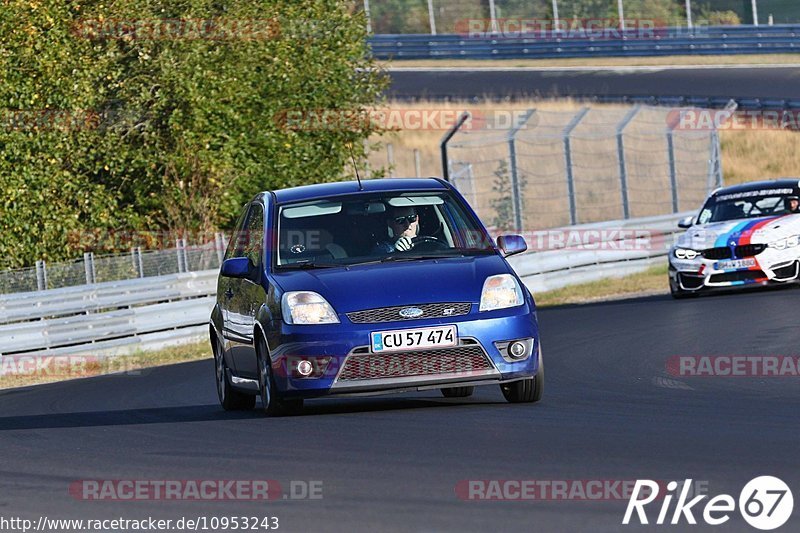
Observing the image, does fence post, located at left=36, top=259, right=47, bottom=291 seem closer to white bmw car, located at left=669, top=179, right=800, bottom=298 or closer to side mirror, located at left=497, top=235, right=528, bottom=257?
white bmw car, located at left=669, top=179, right=800, bottom=298

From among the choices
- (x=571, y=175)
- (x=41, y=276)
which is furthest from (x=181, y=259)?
(x=571, y=175)

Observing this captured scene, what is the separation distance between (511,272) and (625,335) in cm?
648

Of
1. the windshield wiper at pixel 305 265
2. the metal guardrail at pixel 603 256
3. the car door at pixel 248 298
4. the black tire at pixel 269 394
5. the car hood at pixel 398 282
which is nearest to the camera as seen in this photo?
the car hood at pixel 398 282

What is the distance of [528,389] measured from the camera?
10453 mm

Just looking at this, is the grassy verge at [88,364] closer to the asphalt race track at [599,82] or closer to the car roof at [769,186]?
the car roof at [769,186]

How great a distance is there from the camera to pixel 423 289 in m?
9.95

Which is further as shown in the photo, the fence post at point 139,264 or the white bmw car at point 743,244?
the fence post at point 139,264

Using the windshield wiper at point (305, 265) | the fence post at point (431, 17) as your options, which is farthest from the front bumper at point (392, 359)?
the fence post at point (431, 17)

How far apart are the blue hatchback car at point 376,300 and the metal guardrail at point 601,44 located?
33048mm

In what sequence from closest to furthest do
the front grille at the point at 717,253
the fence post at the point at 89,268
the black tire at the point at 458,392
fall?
1. the black tire at the point at 458,392
2. the front grille at the point at 717,253
3. the fence post at the point at 89,268

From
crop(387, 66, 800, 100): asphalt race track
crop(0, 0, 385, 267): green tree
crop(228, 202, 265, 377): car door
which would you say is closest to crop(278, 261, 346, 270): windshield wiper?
crop(228, 202, 265, 377): car door

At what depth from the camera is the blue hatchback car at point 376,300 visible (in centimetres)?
985

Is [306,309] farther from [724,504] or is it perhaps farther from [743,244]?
[743,244]

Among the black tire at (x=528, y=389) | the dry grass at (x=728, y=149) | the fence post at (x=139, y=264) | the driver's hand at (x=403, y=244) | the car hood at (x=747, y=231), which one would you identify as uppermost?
the driver's hand at (x=403, y=244)
